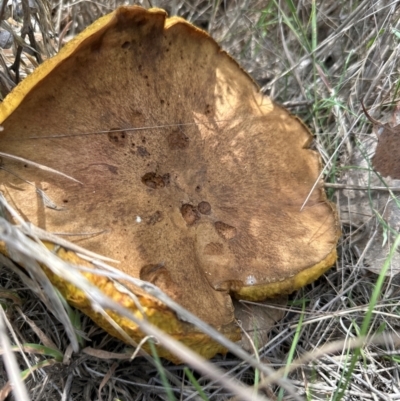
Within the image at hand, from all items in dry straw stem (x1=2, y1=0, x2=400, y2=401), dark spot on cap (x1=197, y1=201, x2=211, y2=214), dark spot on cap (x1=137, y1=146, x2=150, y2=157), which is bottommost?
dry straw stem (x1=2, y1=0, x2=400, y2=401)

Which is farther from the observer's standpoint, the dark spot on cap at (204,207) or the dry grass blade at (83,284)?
the dark spot on cap at (204,207)

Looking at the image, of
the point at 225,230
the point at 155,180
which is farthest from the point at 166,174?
the point at 225,230

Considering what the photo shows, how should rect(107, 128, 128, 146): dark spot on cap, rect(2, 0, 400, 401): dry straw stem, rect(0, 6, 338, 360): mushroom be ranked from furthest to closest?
rect(2, 0, 400, 401): dry straw stem, rect(107, 128, 128, 146): dark spot on cap, rect(0, 6, 338, 360): mushroom

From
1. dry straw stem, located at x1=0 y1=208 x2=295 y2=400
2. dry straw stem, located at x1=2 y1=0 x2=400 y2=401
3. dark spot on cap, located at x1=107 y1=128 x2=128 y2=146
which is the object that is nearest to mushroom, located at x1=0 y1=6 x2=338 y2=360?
dark spot on cap, located at x1=107 y1=128 x2=128 y2=146

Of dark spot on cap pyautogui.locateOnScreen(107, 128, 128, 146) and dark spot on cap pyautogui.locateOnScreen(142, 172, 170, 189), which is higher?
dark spot on cap pyautogui.locateOnScreen(107, 128, 128, 146)

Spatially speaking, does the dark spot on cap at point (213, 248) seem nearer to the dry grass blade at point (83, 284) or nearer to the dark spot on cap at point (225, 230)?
the dark spot on cap at point (225, 230)

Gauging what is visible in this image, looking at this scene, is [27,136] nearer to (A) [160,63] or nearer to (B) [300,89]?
(A) [160,63]

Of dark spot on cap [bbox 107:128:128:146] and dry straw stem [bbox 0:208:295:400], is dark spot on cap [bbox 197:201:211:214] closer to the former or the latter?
dark spot on cap [bbox 107:128:128:146]

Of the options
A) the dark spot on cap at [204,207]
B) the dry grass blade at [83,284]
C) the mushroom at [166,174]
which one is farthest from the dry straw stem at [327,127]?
the dry grass blade at [83,284]

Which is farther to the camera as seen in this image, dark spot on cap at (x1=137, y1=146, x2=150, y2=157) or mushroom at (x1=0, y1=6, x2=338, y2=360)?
dark spot on cap at (x1=137, y1=146, x2=150, y2=157)

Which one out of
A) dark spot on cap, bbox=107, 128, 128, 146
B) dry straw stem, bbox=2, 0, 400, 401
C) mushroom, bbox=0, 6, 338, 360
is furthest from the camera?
dry straw stem, bbox=2, 0, 400, 401
